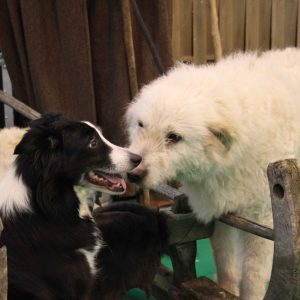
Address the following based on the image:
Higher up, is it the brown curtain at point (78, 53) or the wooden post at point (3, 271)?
the brown curtain at point (78, 53)

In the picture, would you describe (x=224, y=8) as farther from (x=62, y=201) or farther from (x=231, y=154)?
(x=62, y=201)

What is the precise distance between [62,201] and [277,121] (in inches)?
38.4

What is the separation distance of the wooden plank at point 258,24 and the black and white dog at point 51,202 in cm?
318

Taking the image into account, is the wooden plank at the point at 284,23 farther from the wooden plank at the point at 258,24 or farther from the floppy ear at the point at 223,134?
the floppy ear at the point at 223,134

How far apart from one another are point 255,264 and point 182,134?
0.75m

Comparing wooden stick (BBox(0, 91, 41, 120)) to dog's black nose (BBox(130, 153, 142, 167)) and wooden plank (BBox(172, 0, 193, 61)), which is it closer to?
dog's black nose (BBox(130, 153, 142, 167))

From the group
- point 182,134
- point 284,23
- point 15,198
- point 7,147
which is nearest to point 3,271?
point 15,198

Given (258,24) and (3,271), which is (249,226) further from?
(258,24)

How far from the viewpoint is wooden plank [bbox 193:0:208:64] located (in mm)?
4270

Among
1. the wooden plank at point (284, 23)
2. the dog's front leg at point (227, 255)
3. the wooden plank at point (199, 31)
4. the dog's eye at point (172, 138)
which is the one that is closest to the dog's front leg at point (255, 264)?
the dog's front leg at point (227, 255)

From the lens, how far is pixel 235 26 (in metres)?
4.68

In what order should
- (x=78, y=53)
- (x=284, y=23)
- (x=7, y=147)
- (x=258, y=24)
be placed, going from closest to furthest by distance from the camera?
(x=7, y=147)
(x=78, y=53)
(x=258, y=24)
(x=284, y=23)

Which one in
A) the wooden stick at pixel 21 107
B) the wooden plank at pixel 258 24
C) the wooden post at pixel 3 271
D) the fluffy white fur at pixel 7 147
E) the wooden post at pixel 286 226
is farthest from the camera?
the wooden plank at pixel 258 24

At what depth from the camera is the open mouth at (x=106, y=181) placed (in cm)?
196
